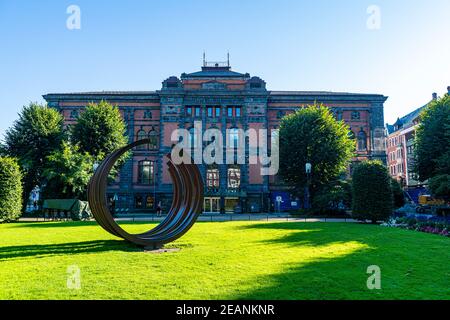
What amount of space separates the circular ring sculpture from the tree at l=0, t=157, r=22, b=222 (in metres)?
18.5

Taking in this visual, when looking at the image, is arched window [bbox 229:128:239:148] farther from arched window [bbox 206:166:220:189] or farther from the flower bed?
the flower bed

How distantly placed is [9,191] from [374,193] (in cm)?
2885

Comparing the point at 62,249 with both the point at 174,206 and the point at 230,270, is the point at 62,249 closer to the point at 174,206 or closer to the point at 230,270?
the point at 174,206

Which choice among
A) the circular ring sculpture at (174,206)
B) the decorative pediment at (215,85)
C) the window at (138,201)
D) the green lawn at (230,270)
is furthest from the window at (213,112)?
the green lawn at (230,270)

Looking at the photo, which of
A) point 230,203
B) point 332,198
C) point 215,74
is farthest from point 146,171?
point 332,198

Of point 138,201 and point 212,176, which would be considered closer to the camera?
point 212,176

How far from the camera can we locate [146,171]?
49.0 meters

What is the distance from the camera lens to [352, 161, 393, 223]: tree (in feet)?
80.1

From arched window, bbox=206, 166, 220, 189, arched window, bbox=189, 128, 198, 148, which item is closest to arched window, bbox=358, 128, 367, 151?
arched window, bbox=206, 166, 220, 189

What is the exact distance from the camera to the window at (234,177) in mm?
47156

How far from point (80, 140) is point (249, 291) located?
117 ft

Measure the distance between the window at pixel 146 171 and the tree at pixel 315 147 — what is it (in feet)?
66.5

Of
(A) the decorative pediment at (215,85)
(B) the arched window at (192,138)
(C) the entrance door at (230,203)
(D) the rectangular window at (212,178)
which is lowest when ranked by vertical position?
(C) the entrance door at (230,203)

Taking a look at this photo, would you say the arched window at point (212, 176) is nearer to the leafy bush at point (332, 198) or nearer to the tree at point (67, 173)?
the leafy bush at point (332, 198)
